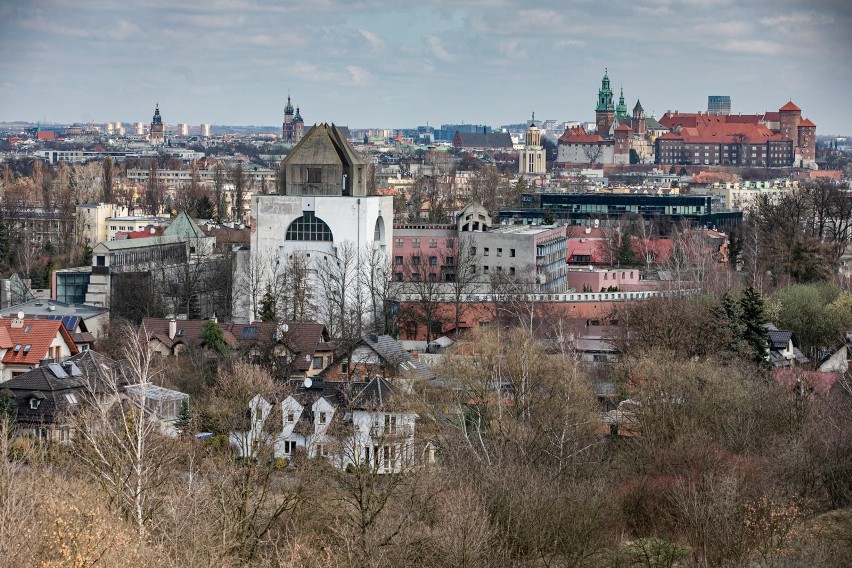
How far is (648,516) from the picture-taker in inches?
930

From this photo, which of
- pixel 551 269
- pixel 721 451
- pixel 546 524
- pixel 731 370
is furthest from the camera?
pixel 551 269

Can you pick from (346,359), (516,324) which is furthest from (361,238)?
(346,359)

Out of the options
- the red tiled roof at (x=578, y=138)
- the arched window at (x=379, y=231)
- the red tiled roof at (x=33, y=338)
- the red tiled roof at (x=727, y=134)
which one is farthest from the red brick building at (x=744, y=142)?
the red tiled roof at (x=33, y=338)

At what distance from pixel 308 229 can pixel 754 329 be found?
15.0 m

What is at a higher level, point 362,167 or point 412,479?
point 362,167

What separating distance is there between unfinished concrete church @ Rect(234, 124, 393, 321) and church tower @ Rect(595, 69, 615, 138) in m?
136

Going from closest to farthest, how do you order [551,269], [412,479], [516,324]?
1. [412,479]
2. [516,324]
3. [551,269]

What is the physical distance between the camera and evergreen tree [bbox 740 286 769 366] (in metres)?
36.0

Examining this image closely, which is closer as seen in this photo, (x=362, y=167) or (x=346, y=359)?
(x=346, y=359)

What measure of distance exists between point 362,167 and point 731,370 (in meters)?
18.7

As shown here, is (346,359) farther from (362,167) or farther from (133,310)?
(362,167)

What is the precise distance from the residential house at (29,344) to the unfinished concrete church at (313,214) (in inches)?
366

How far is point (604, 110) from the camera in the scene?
184 metres

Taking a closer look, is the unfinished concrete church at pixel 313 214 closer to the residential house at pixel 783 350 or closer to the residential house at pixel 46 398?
the residential house at pixel 783 350
